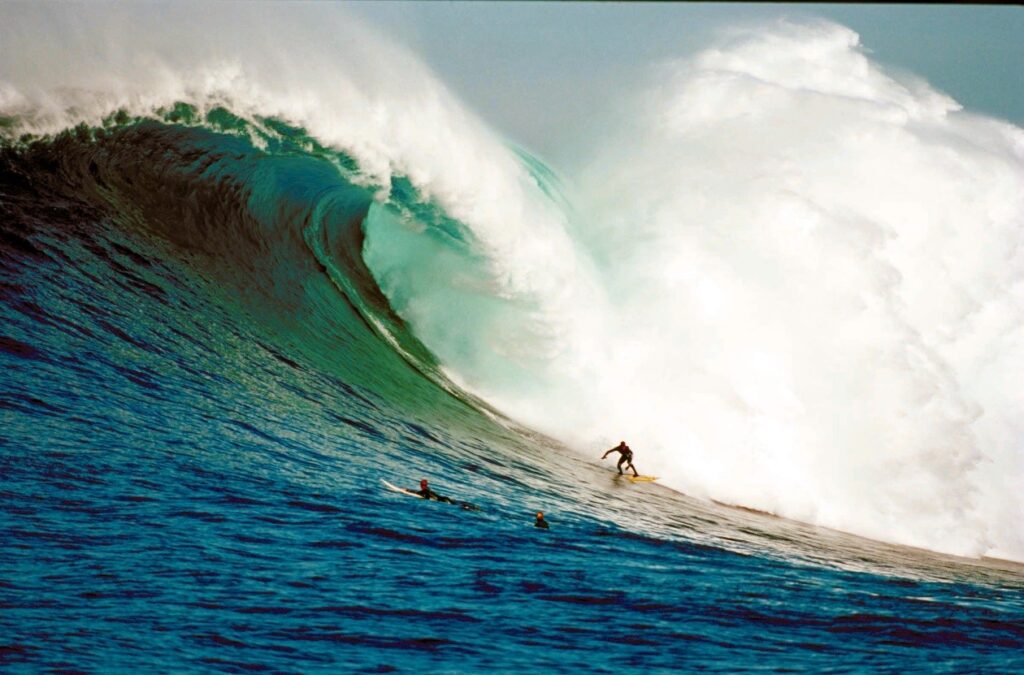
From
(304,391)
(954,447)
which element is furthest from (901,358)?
(304,391)

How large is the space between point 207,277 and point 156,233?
3.47 feet

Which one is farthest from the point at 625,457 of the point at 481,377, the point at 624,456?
the point at 481,377

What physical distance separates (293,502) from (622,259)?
10.6m

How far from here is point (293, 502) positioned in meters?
8.75

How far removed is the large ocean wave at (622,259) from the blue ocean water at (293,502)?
14 centimetres

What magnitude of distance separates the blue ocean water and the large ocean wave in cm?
14

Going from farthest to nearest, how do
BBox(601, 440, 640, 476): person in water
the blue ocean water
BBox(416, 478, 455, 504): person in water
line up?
1. BBox(601, 440, 640, 476): person in water
2. BBox(416, 478, 455, 504): person in water
3. the blue ocean water

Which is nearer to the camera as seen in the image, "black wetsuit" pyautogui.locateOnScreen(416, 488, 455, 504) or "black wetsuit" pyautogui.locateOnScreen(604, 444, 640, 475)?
"black wetsuit" pyautogui.locateOnScreen(416, 488, 455, 504)

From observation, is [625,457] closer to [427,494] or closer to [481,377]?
[481,377]

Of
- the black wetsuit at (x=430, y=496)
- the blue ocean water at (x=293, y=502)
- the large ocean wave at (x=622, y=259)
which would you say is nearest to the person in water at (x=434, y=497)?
the black wetsuit at (x=430, y=496)

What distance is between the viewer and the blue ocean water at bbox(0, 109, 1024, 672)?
6.60 metres

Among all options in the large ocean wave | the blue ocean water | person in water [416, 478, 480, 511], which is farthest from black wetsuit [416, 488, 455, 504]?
the large ocean wave

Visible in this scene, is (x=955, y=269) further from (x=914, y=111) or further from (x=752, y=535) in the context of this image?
(x=752, y=535)

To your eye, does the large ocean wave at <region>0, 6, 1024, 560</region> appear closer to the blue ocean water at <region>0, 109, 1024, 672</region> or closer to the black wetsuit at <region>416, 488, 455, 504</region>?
the blue ocean water at <region>0, 109, 1024, 672</region>
